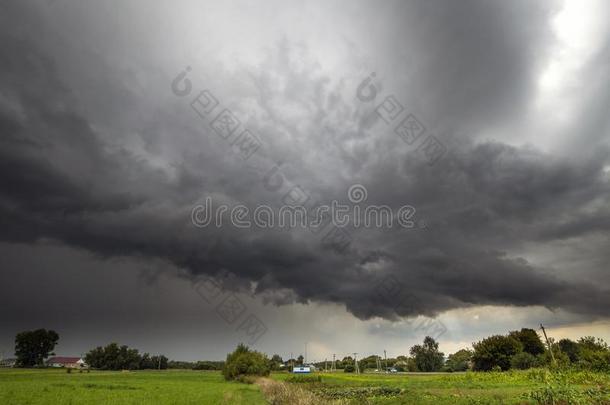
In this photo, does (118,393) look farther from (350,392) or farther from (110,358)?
(110,358)

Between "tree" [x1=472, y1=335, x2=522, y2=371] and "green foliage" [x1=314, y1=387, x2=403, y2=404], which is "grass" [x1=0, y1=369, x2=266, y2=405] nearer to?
"green foliage" [x1=314, y1=387, x2=403, y2=404]

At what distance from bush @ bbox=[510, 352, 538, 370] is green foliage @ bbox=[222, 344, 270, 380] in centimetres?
5504

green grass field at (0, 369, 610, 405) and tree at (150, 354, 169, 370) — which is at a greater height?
tree at (150, 354, 169, 370)

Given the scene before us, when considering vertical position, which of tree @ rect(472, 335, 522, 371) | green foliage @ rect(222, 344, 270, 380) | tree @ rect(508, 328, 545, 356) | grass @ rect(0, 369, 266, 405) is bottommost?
grass @ rect(0, 369, 266, 405)

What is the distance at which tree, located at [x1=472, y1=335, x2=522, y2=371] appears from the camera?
90750mm

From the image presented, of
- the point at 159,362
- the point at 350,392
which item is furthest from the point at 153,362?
the point at 350,392

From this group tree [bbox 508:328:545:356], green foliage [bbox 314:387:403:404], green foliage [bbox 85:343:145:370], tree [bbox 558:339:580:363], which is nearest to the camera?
green foliage [bbox 314:387:403:404]

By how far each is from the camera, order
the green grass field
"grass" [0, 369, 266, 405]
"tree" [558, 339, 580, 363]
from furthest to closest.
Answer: "tree" [558, 339, 580, 363]
"grass" [0, 369, 266, 405]
the green grass field

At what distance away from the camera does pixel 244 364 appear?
82500mm

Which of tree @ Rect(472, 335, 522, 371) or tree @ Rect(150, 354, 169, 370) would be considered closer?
tree @ Rect(472, 335, 522, 371)

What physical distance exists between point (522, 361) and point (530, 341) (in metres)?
32.1

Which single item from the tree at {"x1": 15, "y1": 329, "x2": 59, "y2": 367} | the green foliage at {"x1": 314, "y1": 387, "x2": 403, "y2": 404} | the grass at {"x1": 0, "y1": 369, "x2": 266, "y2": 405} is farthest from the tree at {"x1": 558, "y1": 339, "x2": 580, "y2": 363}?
the tree at {"x1": 15, "y1": 329, "x2": 59, "y2": 367}

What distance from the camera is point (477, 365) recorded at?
97.2 meters

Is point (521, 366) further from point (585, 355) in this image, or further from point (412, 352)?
point (412, 352)
